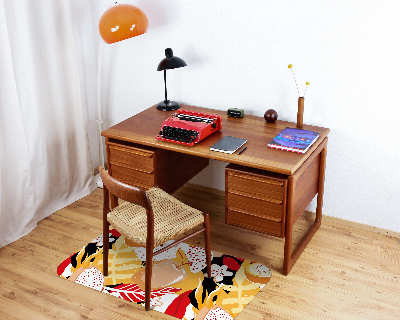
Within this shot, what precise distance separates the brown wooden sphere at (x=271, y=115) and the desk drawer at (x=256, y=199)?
52 cm

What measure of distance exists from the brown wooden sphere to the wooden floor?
2.36ft

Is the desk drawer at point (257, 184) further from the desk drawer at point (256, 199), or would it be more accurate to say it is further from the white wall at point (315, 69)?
the white wall at point (315, 69)

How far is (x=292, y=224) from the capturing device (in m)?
2.35

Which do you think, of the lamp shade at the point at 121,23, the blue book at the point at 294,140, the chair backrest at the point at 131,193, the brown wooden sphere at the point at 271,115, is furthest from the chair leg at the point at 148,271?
the lamp shade at the point at 121,23

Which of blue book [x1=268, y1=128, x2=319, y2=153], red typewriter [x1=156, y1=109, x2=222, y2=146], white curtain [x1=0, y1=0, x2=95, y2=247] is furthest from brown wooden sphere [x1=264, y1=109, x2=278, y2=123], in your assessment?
white curtain [x1=0, y1=0, x2=95, y2=247]

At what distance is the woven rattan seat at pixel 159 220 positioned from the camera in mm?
2162

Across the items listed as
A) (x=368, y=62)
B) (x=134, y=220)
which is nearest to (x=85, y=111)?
(x=134, y=220)

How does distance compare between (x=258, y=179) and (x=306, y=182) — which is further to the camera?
(x=306, y=182)

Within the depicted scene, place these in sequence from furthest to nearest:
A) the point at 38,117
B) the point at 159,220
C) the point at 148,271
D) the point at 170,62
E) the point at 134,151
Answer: the point at 38,117, the point at 170,62, the point at 134,151, the point at 159,220, the point at 148,271

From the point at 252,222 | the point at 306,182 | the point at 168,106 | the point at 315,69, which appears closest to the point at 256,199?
the point at 252,222

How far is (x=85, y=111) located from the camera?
11.4 feet

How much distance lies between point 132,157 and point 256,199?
0.81 m

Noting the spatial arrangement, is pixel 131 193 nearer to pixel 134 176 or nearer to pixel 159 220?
pixel 159 220

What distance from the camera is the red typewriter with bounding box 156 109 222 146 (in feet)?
8.21
